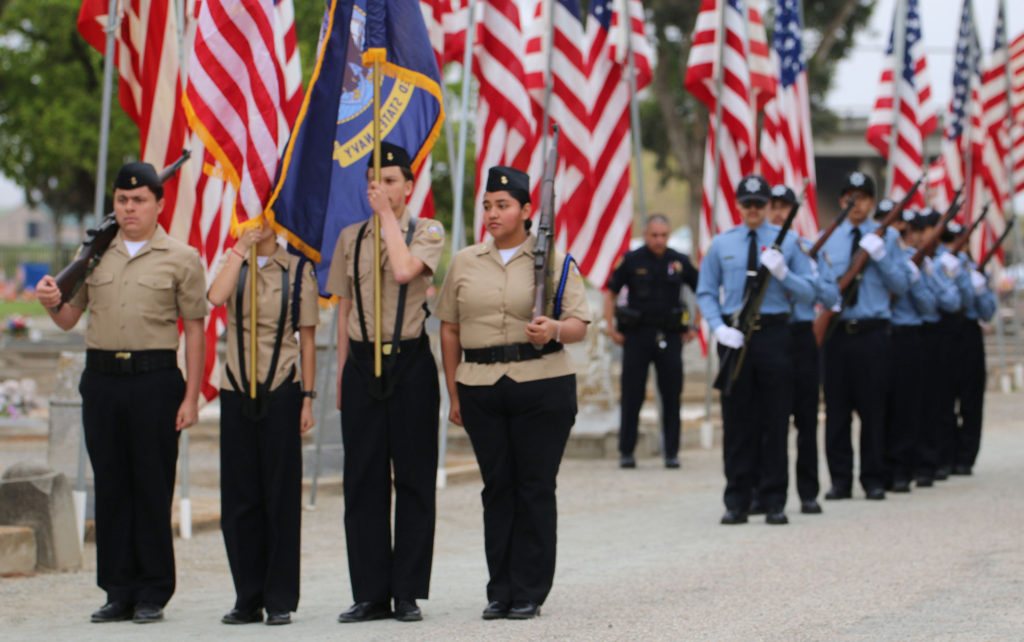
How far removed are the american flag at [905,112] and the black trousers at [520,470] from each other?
11.3 metres

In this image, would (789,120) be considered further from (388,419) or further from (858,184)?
(388,419)

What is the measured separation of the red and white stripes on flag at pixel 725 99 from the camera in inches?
604

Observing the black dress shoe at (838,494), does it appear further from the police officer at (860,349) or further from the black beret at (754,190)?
the black beret at (754,190)

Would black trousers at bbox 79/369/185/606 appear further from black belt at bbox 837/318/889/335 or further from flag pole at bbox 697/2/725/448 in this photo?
flag pole at bbox 697/2/725/448

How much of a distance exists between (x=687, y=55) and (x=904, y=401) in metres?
27.3

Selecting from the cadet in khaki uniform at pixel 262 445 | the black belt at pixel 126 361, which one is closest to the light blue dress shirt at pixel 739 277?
the cadet in khaki uniform at pixel 262 445

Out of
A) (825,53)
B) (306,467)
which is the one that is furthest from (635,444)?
(825,53)

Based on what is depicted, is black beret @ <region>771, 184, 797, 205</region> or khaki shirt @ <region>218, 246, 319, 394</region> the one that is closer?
khaki shirt @ <region>218, 246, 319, 394</region>

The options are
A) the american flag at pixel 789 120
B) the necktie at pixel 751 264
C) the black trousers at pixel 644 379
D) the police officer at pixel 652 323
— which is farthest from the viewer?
the american flag at pixel 789 120

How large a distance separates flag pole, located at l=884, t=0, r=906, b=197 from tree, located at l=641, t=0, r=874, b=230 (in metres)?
17.5

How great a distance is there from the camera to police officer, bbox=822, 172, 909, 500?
36.7 feet

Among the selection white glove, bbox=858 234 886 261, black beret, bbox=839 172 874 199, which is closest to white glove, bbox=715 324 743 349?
white glove, bbox=858 234 886 261

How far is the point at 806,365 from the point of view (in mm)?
10297

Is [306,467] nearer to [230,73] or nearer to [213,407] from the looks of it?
[230,73]
